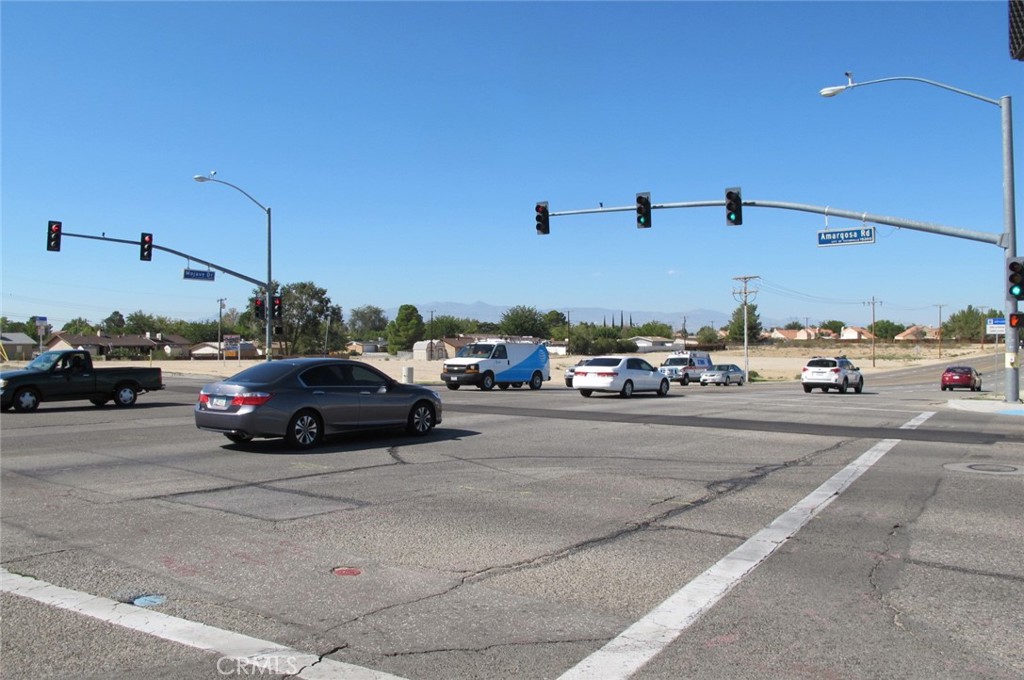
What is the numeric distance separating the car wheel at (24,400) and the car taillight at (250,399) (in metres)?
10.7

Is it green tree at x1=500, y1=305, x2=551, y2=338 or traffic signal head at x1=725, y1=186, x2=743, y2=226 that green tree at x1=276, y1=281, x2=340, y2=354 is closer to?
green tree at x1=500, y1=305, x2=551, y2=338

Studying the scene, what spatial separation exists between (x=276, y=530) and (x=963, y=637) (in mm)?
5453

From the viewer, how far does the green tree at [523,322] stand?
167750 mm

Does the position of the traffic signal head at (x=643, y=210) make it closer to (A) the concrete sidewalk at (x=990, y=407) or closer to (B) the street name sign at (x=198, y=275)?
(A) the concrete sidewalk at (x=990, y=407)

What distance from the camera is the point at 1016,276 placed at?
2350 centimetres

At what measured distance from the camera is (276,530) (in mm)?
7289

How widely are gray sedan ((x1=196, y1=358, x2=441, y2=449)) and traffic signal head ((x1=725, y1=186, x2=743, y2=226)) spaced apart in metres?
15.9

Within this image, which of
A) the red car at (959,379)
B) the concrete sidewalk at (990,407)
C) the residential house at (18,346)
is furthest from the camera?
the residential house at (18,346)

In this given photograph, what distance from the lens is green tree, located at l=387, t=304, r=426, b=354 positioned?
584 ft

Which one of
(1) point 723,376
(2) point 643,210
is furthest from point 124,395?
(1) point 723,376

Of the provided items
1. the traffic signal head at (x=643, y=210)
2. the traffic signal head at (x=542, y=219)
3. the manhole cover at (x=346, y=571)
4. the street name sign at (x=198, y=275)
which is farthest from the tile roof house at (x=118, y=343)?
the manhole cover at (x=346, y=571)

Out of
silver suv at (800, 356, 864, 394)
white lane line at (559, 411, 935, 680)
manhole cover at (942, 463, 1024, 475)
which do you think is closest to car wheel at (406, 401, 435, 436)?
white lane line at (559, 411, 935, 680)

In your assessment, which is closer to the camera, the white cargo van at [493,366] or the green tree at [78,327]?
the white cargo van at [493,366]

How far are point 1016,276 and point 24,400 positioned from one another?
27276mm
